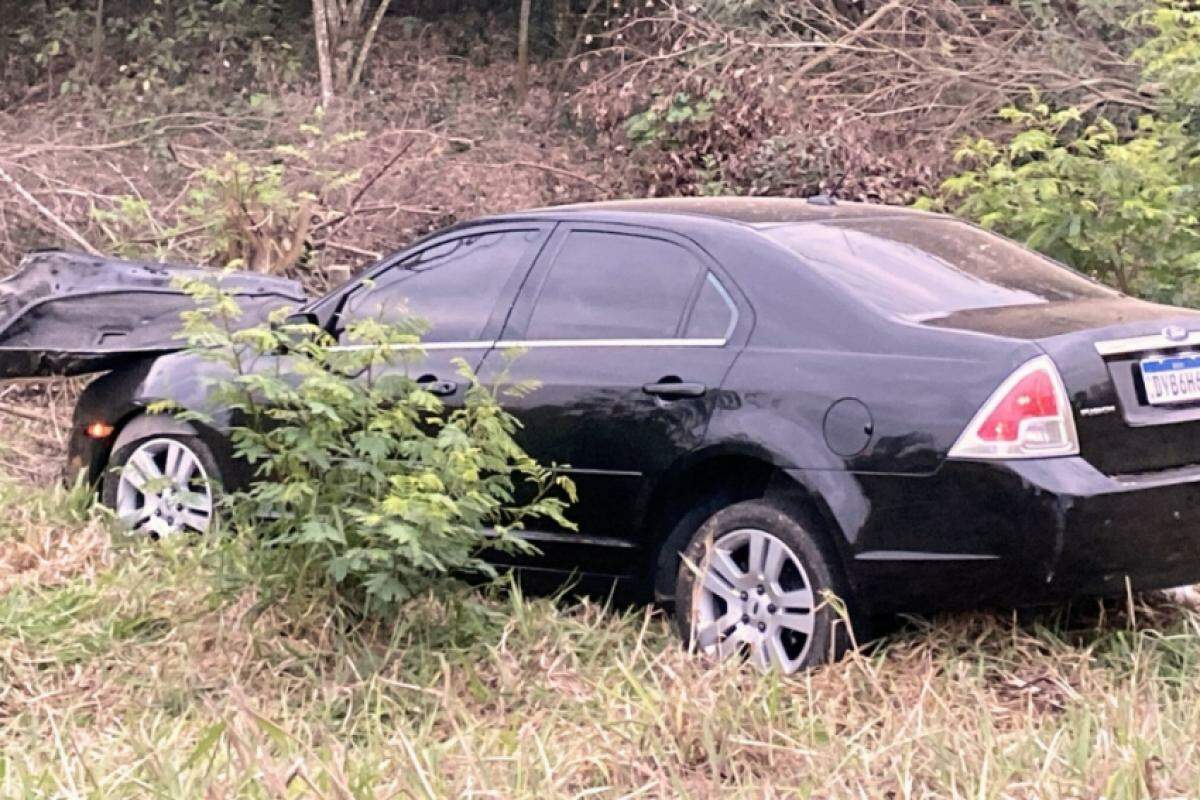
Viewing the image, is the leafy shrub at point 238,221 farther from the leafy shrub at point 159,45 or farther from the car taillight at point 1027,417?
the car taillight at point 1027,417

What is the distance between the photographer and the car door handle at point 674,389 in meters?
4.79

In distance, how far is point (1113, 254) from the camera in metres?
7.88

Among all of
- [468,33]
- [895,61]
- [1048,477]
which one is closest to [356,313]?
[1048,477]

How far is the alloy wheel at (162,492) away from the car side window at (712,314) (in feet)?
7.14

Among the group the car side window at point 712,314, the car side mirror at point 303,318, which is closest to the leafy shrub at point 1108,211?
the car side window at point 712,314

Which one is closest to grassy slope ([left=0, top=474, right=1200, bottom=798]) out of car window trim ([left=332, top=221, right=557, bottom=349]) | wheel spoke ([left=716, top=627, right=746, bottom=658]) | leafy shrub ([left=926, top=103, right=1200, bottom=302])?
wheel spoke ([left=716, top=627, right=746, bottom=658])

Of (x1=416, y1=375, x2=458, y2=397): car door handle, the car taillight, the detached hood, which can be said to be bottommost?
the detached hood

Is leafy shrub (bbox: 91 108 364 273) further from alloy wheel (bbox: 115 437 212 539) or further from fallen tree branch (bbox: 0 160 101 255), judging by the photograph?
alloy wheel (bbox: 115 437 212 539)

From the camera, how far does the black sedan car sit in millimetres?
4207

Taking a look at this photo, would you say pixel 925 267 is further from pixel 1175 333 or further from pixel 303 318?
pixel 303 318

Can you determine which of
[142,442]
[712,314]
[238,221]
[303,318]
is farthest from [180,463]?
[238,221]

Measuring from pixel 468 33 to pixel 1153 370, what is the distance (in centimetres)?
1126

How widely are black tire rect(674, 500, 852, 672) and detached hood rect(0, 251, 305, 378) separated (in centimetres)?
227

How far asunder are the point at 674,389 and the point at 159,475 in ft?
7.87
